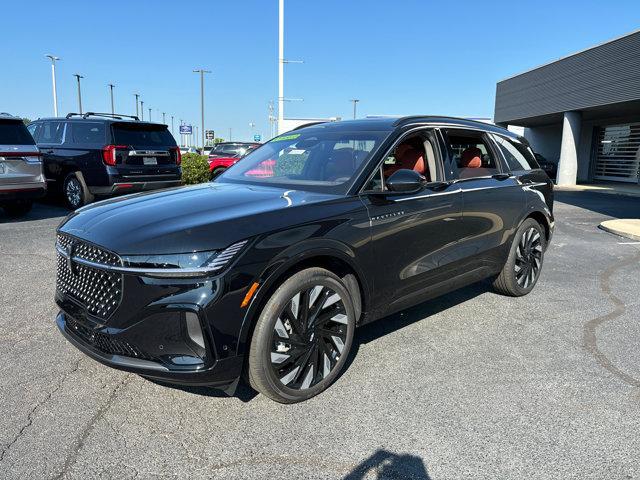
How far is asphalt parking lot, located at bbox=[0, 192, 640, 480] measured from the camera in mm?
2604

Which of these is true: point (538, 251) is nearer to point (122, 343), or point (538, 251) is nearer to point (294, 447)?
point (294, 447)

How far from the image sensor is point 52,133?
452 inches

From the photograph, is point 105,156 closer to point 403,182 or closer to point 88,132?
point 88,132

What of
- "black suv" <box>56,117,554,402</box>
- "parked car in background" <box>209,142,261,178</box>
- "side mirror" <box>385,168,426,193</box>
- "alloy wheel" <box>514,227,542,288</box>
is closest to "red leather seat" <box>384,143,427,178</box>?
"black suv" <box>56,117,554,402</box>

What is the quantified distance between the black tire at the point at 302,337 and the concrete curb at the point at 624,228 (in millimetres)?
8155

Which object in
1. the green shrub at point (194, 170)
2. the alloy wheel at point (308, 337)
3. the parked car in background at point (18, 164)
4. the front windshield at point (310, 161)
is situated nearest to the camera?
the alloy wheel at point (308, 337)

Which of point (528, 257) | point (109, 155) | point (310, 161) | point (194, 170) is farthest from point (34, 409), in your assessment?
point (194, 170)

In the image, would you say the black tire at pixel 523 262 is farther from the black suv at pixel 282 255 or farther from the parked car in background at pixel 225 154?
the parked car in background at pixel 225 154

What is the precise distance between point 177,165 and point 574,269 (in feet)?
27.2

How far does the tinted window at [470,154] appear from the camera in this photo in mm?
4550

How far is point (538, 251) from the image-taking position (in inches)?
220

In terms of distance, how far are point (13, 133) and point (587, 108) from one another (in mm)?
22571

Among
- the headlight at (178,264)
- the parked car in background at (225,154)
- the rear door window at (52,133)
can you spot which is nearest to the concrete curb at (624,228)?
the headlight at (178,264)

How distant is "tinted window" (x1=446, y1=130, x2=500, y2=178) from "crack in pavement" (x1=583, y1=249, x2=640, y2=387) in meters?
1.67
